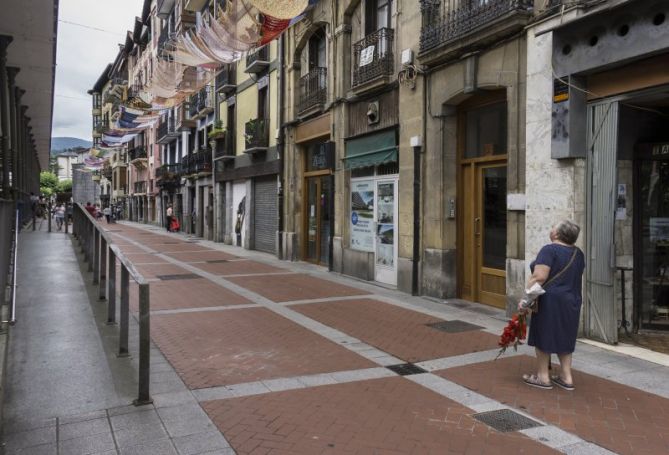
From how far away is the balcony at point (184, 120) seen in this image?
29.8 meters

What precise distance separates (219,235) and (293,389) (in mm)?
19693

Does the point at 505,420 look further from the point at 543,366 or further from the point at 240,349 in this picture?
the point at 240,349

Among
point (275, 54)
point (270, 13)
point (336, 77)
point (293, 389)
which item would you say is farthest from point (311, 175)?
point (293, 389)

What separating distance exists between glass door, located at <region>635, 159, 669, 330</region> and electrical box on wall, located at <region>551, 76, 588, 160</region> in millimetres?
844

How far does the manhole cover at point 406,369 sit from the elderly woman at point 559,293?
1217 millimetres

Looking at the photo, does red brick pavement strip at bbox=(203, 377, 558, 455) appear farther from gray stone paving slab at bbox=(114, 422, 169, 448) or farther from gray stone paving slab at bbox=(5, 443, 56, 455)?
gray stone paving slab at bbox=(5, 443, 56, 455)

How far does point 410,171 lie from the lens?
10578mm

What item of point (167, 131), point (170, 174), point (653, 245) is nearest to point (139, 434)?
point (653, 245)

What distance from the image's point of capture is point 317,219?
51.3 ft

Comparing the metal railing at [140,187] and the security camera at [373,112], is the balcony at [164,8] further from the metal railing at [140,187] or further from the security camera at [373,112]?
the security camera at [373,112]

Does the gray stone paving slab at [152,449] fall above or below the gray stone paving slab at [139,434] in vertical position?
below

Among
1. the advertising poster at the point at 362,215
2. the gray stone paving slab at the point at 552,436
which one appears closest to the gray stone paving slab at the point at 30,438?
the gray stone paving slab at the point at 552,436

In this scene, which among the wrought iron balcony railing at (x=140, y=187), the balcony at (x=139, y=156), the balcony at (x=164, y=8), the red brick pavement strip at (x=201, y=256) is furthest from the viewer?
the wrought iron balcony railing at (x=140, y=187)

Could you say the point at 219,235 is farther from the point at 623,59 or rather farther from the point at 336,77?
the point at 623,59
